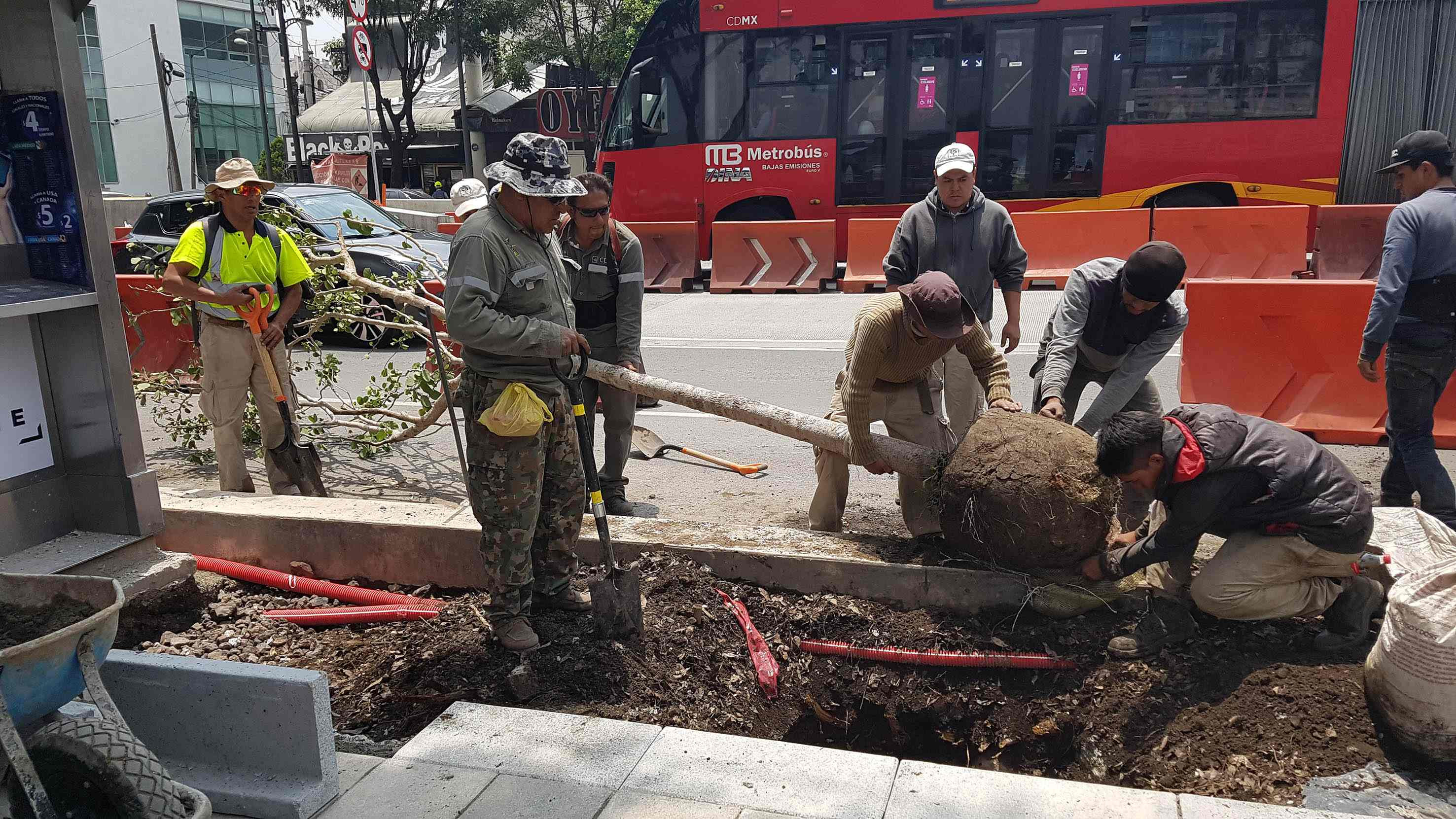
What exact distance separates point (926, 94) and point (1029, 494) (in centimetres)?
1213

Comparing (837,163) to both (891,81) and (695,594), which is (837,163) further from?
(695,594)

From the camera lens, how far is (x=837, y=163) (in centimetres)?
1539

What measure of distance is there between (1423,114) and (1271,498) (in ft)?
43.5

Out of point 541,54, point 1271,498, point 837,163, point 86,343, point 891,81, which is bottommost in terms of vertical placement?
point 1271,498

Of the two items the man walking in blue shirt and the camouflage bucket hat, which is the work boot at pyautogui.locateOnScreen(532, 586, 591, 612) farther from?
the man walking in blue shirt

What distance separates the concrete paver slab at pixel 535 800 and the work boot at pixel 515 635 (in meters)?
1.00

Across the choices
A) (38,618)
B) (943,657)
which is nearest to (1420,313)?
(943,657)

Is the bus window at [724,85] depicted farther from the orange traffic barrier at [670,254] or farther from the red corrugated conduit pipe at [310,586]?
the red corrugated conduit pipe at [310,586]

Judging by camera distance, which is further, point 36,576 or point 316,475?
point 316,475

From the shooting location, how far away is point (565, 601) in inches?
170

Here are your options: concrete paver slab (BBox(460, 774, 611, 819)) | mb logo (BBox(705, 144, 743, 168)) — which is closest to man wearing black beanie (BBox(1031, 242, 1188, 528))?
concrete paver slab (BBox(460, 774, 611, 819))

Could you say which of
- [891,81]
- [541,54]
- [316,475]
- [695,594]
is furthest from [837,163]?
[541,54]

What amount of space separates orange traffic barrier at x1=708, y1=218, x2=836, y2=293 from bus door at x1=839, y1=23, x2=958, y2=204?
3.94 feet

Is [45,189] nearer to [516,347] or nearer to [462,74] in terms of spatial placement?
[516,347]
